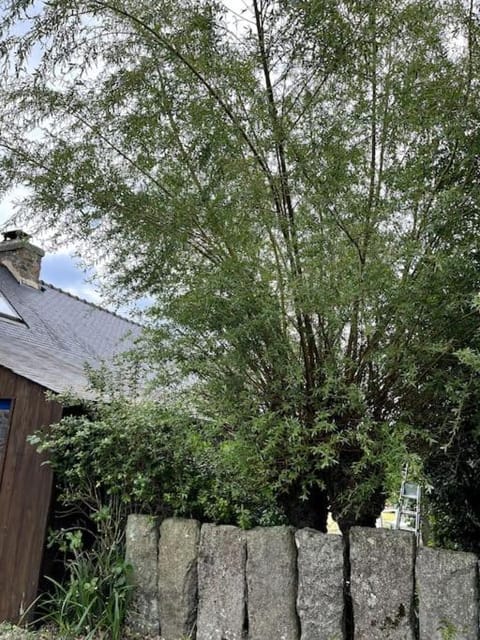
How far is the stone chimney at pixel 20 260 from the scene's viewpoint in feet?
26.6

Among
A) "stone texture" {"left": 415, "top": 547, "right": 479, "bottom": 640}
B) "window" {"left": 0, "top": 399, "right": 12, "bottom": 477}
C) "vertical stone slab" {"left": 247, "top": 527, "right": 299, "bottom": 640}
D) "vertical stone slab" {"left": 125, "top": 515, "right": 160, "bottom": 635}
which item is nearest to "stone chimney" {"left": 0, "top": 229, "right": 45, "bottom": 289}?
"window" {"left": 0, "top": 399, "right": 12, "bottom": 477}

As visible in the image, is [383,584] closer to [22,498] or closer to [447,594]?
[447,594]

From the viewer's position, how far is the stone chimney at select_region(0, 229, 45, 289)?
810 cm

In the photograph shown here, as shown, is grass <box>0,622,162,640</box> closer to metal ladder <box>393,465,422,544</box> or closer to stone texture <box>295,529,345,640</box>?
stone texture <box>295,529,345,640</box>

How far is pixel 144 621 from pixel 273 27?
350 centimetres

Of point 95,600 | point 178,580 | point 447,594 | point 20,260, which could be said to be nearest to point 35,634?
point 95,600

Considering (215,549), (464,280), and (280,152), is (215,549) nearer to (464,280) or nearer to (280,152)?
(464,280)

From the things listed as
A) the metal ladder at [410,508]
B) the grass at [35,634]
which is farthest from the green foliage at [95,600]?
the metal ladder at [410,508]

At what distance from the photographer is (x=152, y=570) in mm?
3188

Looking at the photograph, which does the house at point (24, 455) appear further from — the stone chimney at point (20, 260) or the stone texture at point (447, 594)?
the stone chimney at point (20, 260)

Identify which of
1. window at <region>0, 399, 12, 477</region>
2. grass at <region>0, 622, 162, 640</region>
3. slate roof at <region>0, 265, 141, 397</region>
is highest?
slate roof at <region>0, 265, 141, 397</region>

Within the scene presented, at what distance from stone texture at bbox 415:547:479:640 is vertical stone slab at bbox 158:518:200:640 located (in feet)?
4.13

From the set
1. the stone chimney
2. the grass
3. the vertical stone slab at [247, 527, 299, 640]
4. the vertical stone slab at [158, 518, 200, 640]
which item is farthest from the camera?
the stone chimney

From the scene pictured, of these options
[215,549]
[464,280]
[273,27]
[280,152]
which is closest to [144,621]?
[215,549]
